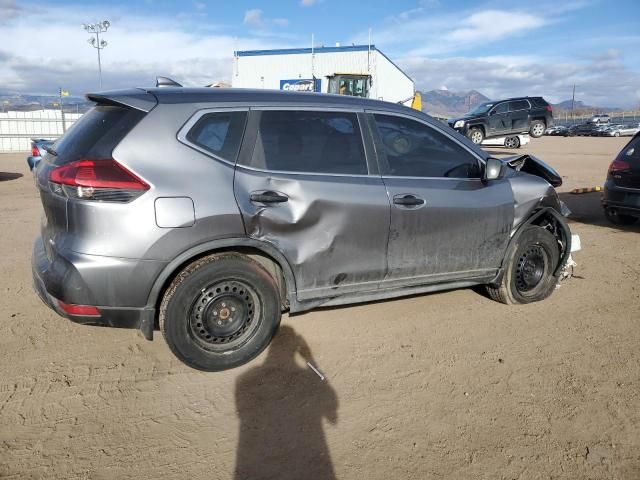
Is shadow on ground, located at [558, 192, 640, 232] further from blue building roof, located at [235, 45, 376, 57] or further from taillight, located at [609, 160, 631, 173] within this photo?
blue building roof, located at [235, 45, 376, 57]

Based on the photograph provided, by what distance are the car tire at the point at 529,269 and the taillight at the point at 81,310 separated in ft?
10.6

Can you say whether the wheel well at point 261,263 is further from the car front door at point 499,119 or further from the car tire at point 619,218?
the car front door at point 499,119

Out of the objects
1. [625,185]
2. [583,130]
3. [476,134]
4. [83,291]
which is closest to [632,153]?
[625,185]

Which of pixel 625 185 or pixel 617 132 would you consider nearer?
pixel 625 185

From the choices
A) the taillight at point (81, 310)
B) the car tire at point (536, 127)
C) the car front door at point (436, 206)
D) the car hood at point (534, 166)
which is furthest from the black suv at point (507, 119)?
the taillight at point (81, 310)

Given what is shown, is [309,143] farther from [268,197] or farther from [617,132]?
[617,132]

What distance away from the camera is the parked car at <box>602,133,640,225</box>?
22.6 ft

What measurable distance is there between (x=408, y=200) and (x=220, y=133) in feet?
4.72

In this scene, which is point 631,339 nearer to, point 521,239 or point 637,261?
point 521,239

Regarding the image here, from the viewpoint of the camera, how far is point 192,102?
313cm

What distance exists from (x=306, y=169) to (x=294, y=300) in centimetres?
92

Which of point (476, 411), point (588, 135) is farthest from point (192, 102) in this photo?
point (588, 135)

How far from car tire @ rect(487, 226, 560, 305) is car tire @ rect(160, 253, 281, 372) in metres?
2.16

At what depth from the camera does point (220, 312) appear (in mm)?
3264
